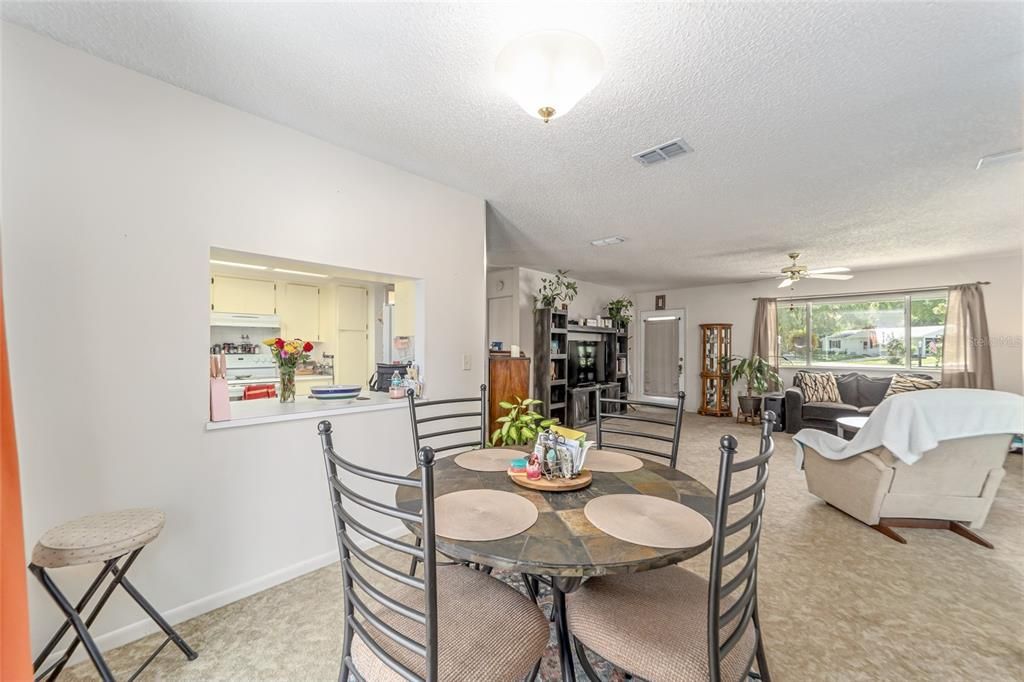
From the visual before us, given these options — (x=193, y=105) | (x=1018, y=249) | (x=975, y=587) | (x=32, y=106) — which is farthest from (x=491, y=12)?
(x=1018, y=249)

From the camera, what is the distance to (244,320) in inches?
182

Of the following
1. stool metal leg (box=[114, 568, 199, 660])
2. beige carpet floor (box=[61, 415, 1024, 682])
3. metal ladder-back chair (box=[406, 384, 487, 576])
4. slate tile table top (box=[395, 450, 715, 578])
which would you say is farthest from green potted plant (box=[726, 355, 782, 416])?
stool metal leg (box=[114, 568, 199, 660])

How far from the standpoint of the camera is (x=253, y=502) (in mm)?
2029

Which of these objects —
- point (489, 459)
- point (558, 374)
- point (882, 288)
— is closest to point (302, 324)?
point (558, 374)

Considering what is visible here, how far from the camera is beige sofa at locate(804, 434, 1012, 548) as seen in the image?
99.8 inches

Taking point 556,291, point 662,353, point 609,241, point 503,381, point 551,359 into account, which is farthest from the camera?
point 662,353

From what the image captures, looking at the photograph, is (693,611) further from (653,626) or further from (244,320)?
(244,320)

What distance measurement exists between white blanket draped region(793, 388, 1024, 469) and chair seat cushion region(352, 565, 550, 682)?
2708mm

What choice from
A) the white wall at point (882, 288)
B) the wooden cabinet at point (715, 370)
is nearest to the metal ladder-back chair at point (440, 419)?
the wooden cabinet at point (715, 370)

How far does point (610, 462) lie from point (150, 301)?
2.14 meters

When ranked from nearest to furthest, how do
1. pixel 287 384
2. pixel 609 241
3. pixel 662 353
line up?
pixel 287 384, pixel 609 241, pixel 662 353

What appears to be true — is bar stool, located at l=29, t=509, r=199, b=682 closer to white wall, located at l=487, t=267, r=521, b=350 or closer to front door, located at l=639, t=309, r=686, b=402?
white wall, located at l=487, t=267, r=521, b=350

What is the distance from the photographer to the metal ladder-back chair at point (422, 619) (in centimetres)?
88

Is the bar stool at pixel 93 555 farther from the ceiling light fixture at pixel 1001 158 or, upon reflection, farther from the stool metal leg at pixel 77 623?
the ceiling light fixture at pixel 1001 158
